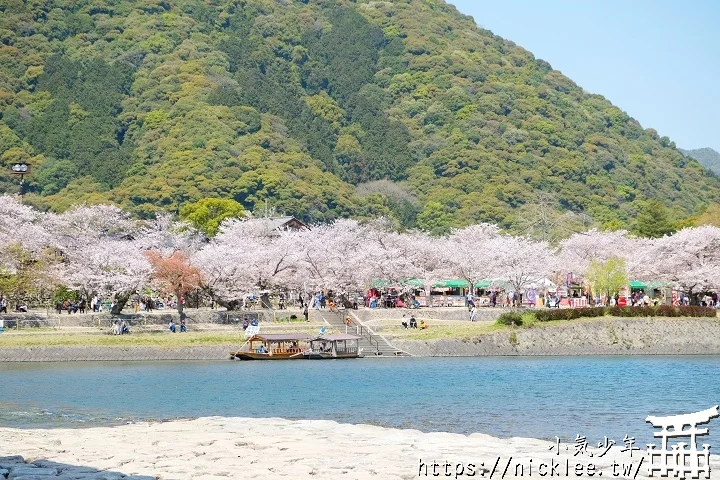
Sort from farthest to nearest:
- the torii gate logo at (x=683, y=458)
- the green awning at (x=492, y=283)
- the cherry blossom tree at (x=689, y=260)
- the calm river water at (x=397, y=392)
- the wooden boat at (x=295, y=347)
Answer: the green awning at (x=492, y=283) → the cherry blossom tree at (x=689, y=260) → the wooden boat at (x=295, y=347) → the calm river water at (x=397, y=392) → the torii gate logo at (x=683, y=458)

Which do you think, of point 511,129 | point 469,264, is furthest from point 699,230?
point 511,129

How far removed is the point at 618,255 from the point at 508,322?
27.8 m

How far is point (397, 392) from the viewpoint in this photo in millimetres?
35531

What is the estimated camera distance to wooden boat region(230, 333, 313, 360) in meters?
49.7

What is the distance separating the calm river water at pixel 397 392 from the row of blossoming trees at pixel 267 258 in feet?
37.2

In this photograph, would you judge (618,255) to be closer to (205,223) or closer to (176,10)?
(205,223)

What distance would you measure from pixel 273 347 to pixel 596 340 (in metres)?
14.1

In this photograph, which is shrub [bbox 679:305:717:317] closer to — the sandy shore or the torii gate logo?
the sandy shore

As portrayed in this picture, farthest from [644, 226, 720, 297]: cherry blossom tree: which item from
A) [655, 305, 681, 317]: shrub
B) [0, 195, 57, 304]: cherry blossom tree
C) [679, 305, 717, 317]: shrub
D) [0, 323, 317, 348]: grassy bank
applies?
[0, 195, 57, 304]: cherry blossom tree

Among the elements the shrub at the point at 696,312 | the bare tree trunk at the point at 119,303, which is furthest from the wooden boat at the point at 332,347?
the shrub at the point at 696,312

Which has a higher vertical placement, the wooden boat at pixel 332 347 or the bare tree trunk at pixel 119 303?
the bare tree trunk at pixel 119 303

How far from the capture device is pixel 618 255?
254ft

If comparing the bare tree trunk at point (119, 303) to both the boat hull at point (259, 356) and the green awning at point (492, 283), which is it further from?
the green awning at point (492, 283)

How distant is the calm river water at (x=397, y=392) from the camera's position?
1133 inches
